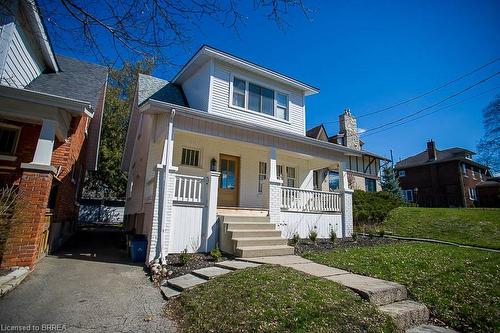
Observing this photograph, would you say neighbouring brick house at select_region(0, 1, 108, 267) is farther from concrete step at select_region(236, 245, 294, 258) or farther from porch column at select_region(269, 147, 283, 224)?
porch column at select_region(269, 147, 283, 224)

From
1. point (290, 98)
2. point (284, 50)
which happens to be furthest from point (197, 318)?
point (290, 98)

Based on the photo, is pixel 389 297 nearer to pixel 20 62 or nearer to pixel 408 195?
pixel 20 62

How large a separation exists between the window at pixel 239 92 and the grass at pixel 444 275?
646cm

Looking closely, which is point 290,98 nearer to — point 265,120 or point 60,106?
point 265,120

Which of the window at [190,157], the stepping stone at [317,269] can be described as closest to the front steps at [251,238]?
the stepping stone at [317,269]

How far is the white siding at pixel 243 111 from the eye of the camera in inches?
400

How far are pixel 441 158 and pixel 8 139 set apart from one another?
123 feet

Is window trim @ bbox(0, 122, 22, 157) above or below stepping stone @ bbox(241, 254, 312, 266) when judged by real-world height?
above

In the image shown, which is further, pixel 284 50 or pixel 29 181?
pixel 29 181

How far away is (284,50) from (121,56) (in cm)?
278

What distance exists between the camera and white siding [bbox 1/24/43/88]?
6750 mm

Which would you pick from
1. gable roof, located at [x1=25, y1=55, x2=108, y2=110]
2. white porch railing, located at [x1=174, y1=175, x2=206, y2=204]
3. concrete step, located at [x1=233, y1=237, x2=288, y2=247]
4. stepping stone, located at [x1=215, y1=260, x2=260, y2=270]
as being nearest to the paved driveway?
stepping stone, located at [x1=215, y1=260, x2=260, y2=270]

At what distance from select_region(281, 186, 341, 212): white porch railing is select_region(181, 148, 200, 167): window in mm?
3495

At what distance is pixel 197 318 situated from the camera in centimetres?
352
